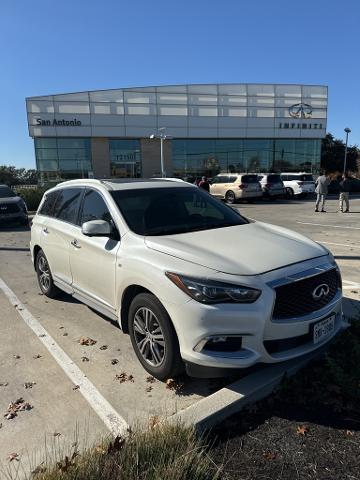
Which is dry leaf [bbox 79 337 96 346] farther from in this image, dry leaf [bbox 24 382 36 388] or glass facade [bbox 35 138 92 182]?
glass facade [bbox 35 138 92 182]

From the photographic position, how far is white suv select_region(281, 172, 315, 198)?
2705cm

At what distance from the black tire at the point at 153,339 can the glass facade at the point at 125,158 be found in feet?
110

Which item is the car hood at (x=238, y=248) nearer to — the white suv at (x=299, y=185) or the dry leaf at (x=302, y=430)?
the dry leaf at (x=302, y=430)

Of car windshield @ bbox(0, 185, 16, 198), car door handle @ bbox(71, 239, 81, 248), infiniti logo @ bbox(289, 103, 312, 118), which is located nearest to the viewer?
car door handle @ bbox(71, 239, 81, 248)

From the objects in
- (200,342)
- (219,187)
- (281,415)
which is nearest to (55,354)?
(200,342)

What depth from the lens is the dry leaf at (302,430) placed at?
9.57ft

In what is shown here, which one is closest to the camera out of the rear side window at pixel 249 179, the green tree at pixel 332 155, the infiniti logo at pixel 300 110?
the rear side window at pixel 249 179

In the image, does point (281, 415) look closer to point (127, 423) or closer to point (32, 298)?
point (127, 423)

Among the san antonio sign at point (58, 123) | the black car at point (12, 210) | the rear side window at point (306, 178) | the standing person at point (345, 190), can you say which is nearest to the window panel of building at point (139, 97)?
the san antonio sign at point (58, 123)

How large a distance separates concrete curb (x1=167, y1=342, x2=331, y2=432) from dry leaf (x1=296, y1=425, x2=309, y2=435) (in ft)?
1.45

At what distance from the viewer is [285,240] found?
404 cm

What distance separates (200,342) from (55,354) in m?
2.01

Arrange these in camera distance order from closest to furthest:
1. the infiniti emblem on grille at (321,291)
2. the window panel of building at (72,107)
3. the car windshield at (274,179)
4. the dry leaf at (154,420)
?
1. the dry leaf at (154,420)
2. the infiniti emblem on grille at (321,291)
3. the car windshield at (274,179)
4. the window panel of building at (72,107)

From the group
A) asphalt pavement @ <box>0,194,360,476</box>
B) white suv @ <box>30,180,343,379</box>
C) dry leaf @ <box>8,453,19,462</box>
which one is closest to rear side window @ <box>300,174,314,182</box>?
asphalt pavement @ <box>0,194,360,476</box>
